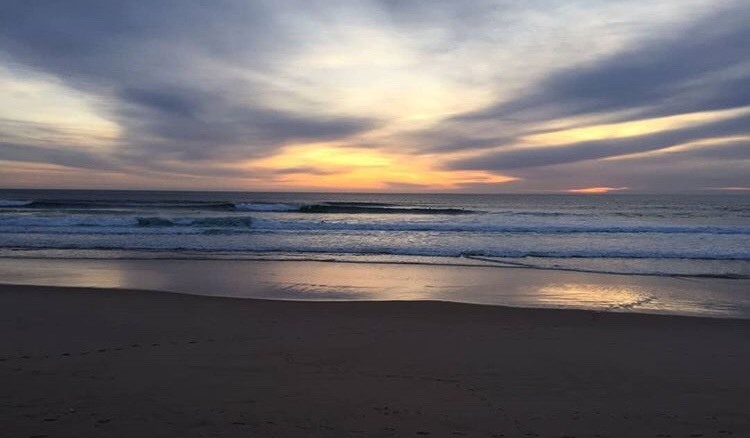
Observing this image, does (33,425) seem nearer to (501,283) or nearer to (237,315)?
(237,315)

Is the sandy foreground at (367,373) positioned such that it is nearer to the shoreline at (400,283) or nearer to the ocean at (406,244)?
the shoreline at (400,283)

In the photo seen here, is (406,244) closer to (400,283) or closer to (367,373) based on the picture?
(400,283)

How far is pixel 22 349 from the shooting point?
18.3ft

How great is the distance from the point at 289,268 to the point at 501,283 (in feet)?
16.9

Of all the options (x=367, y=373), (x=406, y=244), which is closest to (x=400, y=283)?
(x=367, y=373)

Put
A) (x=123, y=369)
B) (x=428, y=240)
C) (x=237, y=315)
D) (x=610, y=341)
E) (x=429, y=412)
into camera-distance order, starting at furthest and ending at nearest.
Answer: (x=428, y=240), (x=237, y=315), (x=610, y=341), (x=123, y=369), (x=429, y=412)

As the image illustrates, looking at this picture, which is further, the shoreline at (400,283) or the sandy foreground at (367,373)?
the shoreline at (400,283)

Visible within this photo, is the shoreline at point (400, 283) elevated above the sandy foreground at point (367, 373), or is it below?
below

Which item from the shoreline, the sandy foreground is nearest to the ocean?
the shoreline

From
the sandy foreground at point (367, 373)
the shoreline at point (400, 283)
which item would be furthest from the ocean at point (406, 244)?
the sandy foreground at point (367, 373)

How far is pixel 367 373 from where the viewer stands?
492 centimetres

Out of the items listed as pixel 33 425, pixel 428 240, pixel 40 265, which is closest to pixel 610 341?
pixel 33 425

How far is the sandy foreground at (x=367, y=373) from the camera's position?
Answer: 383cm

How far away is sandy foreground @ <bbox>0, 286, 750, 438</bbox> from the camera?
383 cm
